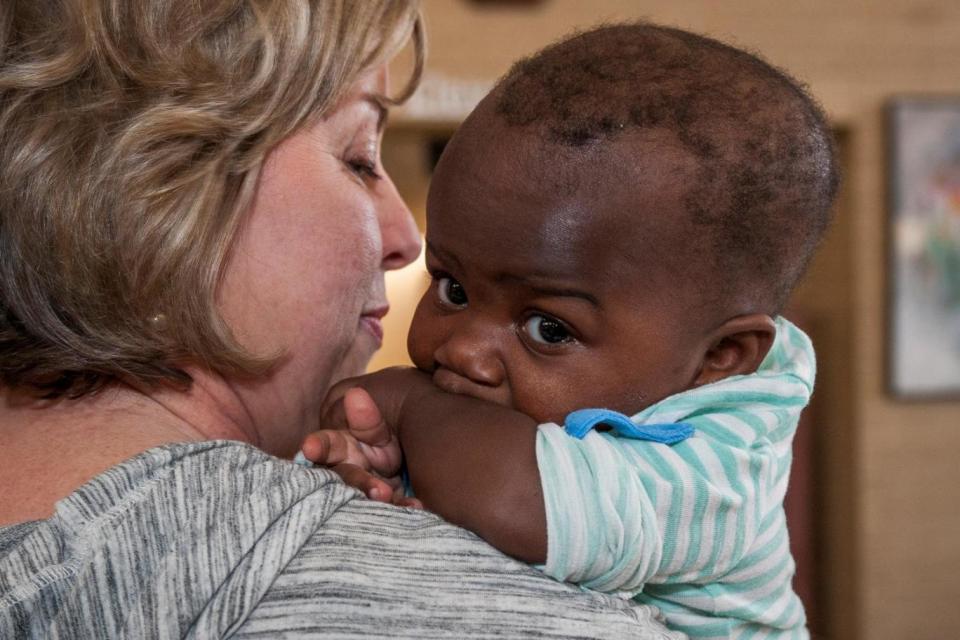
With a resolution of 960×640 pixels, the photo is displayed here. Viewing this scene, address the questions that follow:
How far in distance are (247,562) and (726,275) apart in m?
0.58

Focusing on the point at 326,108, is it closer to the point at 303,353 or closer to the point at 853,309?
the point at 303,353

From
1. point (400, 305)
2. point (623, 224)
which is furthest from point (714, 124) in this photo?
point (400, 305)

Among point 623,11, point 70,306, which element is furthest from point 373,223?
point 623,11

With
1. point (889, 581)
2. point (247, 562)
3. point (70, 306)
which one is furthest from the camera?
point (889, 581)

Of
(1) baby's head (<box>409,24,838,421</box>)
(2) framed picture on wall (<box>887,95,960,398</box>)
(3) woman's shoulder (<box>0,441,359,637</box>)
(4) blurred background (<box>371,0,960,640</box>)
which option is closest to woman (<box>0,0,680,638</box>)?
(3) woman's shoulder (<box>0,441,359,637</box>)

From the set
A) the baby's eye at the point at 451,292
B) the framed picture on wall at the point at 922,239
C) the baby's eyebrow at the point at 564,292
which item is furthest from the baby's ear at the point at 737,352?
the framed picture on wall at the point at 922,239

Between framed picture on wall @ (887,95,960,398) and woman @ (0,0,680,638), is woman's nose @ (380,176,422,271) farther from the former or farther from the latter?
framed picture on wall @ (887,95,960,398)

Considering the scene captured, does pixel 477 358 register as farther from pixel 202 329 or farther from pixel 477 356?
pixel 202 329

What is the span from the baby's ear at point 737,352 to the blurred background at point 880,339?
13.6 ft

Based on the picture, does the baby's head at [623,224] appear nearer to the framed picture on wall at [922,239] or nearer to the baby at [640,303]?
the baby at [640,303]

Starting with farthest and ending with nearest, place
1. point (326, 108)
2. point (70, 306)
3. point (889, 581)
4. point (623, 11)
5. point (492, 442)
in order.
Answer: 1. point (889, 581)
2. point (623, 11)
3. point (326, 108)
4. point (70, 306)
5. point (492, 442)

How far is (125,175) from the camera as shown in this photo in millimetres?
1269

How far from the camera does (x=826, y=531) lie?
5.51 meters

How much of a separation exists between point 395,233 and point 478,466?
572 mm
